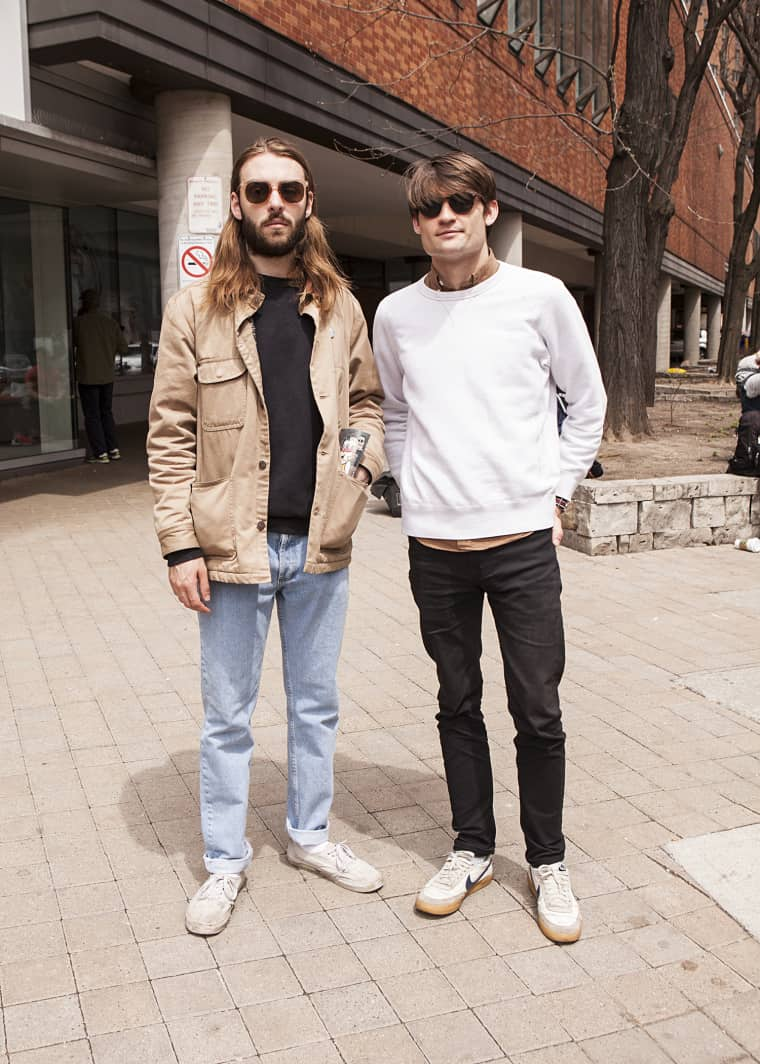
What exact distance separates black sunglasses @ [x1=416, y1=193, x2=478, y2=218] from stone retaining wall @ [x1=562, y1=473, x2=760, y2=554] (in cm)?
594

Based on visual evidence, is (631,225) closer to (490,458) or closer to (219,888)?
(490,458)

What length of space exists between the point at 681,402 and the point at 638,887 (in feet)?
65.3

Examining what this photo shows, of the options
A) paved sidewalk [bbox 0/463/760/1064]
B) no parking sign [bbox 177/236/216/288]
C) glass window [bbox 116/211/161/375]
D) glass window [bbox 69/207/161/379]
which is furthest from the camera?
glass window [bbox 116/211/161/375]

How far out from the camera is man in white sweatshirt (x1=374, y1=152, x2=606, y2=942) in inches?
124

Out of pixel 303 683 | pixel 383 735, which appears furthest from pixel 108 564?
pixel 303 683

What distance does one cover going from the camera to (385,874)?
11.9 feet

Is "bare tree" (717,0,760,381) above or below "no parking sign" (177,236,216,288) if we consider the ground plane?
above

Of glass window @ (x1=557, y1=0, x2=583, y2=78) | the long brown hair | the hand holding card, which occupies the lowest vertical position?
the hand holding card

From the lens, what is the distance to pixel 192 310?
126 inches

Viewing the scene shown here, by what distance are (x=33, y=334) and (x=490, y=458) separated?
12.1 m

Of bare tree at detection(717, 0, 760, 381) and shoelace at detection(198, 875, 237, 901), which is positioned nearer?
shoelace at detection(198, 875, 237, 901)

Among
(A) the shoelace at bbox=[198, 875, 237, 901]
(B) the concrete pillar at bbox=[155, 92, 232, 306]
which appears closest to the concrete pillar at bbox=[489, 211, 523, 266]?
(B) the concrete pillar at bbox=[155, 92, 232, 306]

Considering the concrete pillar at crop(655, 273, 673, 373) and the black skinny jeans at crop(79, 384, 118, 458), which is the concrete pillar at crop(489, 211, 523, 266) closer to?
the black skinny jeans at crop(79, 384, 118, 458)

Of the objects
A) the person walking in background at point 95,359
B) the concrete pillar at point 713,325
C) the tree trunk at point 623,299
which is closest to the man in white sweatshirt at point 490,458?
the tree trunk at point 623,299
